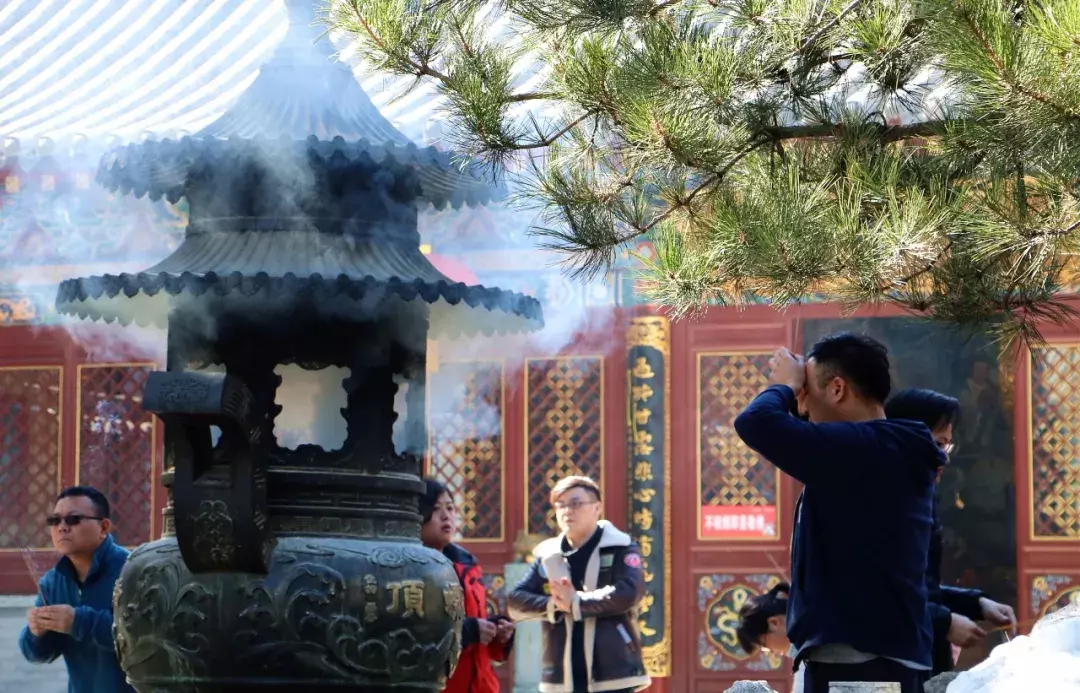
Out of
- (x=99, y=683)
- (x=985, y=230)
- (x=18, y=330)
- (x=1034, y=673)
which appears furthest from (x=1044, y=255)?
(x=18, y=330)

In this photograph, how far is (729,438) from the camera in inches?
398

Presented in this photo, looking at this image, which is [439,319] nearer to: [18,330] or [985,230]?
[985,230]

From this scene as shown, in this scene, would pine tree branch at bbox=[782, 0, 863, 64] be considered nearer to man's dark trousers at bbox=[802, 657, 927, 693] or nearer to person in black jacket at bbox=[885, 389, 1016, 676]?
person in black jacket at bbox=[885, 389, 1016, 676]

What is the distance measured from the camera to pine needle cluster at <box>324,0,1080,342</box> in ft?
12.5

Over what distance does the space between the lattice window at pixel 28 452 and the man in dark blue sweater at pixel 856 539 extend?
27.1 ft

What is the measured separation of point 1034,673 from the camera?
339 cm

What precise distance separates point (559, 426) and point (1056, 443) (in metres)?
2.95

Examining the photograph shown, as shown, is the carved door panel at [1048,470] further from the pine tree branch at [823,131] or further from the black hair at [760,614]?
the pine tree branch at [823,131]

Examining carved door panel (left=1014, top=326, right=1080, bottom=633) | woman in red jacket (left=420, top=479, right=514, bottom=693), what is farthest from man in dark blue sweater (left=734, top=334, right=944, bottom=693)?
carved door panel (left=1014, top=326, right=1080, bottom=633)

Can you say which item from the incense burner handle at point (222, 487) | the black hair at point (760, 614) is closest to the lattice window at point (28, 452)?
the black hair at point (760, 614)

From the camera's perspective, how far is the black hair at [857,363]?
11.3ft

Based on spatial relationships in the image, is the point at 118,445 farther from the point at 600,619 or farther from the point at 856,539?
the point at 856,539

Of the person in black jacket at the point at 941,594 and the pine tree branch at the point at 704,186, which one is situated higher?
the pine tree branch at the point at 704,186

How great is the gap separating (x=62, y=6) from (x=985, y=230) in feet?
31.5
